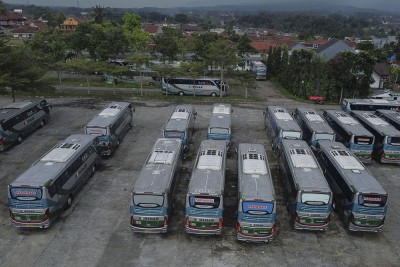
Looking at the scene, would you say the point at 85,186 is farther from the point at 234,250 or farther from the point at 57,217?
the point at 234,250

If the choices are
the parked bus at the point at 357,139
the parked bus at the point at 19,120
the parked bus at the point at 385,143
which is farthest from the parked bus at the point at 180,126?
the parked bus at the point at 385,143

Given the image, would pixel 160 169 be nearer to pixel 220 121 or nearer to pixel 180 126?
pixel 180 126

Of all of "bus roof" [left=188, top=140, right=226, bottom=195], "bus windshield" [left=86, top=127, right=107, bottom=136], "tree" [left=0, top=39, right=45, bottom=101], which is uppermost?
"tree" [left=0, top=39, right=45, bottom=101]

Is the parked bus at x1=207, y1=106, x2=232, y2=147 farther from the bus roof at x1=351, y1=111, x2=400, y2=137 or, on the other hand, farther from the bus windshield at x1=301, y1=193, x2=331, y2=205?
the bus roof at x1=351, y1=111, x2=400, y2=137

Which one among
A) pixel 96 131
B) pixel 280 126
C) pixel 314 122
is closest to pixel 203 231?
pixel 280 126

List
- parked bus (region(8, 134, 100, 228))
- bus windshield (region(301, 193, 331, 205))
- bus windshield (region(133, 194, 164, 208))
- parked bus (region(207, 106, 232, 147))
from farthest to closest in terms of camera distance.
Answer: parked bus (region(207, 106, 232, 147)) → parked bus (region(8, 134, 100, 228)) → bus windshield (region(301, 193, 331, 205)) → bus windshield (region(133, 194, 164, 208))

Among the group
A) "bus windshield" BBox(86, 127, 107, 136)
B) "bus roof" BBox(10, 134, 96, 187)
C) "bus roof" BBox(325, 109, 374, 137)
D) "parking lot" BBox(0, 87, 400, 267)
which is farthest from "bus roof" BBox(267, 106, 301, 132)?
"bus roof" BBox(10, 134, 96, 187)
